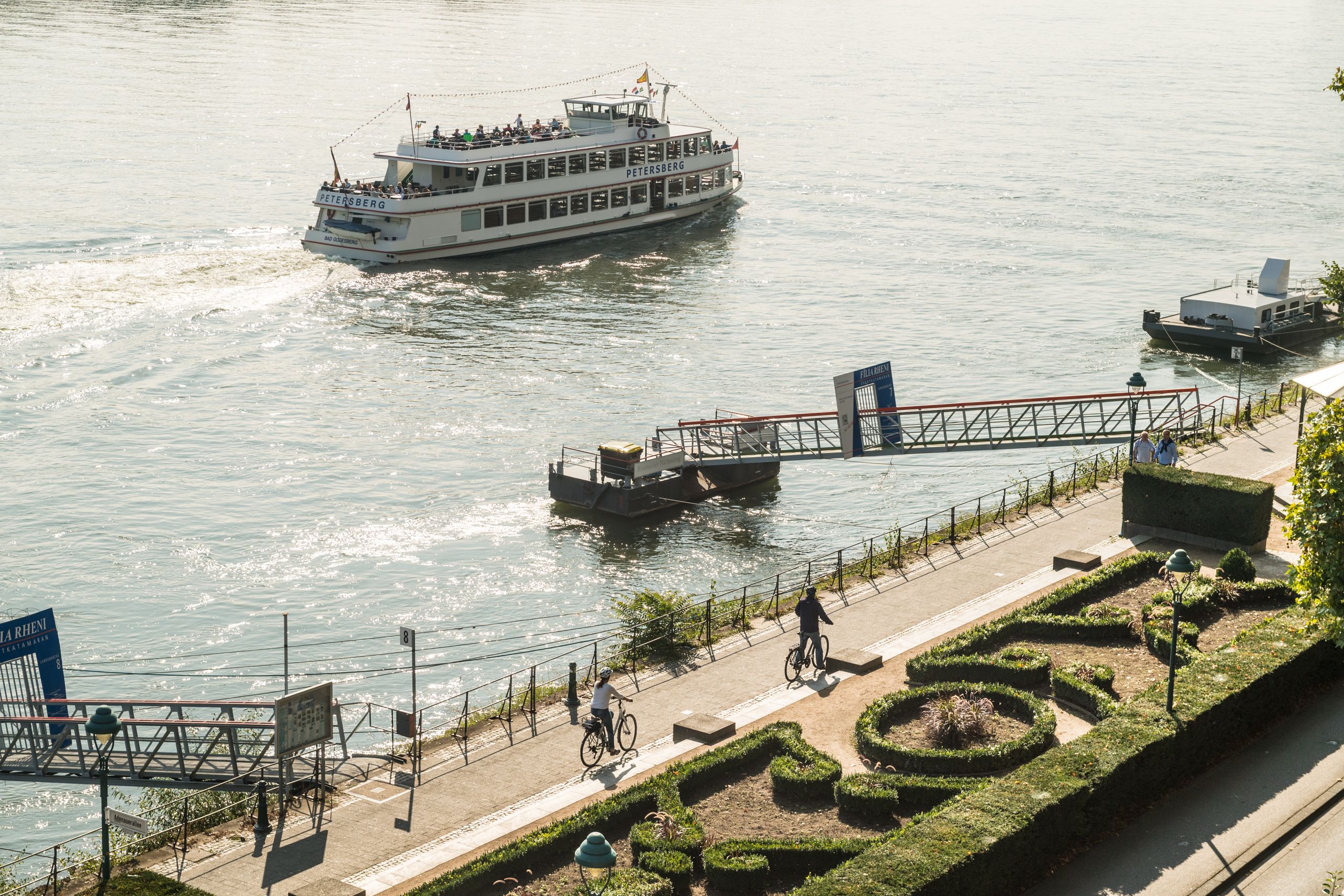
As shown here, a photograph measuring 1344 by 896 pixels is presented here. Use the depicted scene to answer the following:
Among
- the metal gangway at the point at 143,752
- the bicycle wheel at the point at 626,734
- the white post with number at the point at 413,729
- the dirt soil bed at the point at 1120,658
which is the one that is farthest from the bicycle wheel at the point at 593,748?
the dirt soil bed at the point at 1120,658

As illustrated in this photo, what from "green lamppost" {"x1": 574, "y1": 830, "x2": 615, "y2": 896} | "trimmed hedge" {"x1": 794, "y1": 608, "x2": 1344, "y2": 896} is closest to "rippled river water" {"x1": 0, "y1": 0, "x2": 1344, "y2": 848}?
"green lamppost" {"x1": 574, "y1": 830, "x2": 615, "y2": 896}

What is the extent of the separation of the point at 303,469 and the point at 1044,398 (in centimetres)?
2255

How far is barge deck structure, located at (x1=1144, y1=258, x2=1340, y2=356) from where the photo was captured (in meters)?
60.7

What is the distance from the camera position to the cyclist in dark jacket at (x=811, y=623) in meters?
25.6

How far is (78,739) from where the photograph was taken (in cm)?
2247

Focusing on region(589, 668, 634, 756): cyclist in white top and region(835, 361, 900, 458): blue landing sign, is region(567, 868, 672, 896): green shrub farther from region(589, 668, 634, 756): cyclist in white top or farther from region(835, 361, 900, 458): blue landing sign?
region(835, 361, 900, 458): blue landing sign

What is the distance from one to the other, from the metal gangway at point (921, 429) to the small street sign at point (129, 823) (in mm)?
23979

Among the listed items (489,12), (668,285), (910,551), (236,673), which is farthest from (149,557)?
(489,12)

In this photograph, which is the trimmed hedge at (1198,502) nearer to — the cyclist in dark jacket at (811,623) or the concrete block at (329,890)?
the cyclist in dark jacket at (811,623)

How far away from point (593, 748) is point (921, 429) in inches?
815

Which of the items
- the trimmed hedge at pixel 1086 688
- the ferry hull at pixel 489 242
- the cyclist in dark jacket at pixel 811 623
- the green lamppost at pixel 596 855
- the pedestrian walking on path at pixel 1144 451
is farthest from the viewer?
the ferry hull at pixel 489 242

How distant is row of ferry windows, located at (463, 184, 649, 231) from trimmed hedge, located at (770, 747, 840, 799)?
178 ft

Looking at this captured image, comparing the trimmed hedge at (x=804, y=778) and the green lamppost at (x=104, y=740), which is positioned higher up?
the green lamppost at (x=104, y=740)

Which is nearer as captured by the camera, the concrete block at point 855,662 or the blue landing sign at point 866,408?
the concrete block at point 855,662
